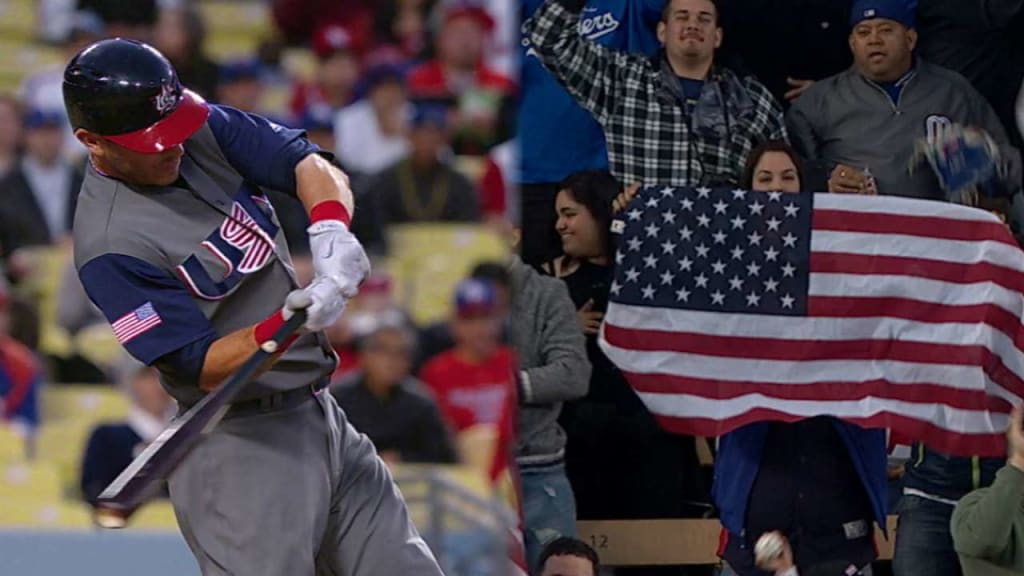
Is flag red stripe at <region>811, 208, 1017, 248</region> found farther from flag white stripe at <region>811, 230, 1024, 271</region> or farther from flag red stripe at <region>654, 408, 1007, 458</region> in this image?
flag red stripe at <region>654, 408, 1007, 458</region>

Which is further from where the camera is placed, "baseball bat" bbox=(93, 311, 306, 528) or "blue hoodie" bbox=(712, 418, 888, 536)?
"blue hoodie" bbox=(712, 418, 888, 536)

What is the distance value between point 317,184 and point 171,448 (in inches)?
19.2

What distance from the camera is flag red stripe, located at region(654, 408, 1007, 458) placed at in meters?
3.01

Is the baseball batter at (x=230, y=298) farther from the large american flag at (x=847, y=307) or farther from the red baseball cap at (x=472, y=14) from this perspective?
the red baseball cap at (x=472, y=14)

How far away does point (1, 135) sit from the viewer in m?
6.79

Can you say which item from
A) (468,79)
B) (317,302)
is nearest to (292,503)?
(317,302)

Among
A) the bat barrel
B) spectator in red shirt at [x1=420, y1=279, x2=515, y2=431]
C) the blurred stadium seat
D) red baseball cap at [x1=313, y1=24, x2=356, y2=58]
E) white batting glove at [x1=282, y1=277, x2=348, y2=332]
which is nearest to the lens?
white batting glove at [x1=282, y1=277, x2=348, y2=332]

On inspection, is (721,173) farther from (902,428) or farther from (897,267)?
(902,428)

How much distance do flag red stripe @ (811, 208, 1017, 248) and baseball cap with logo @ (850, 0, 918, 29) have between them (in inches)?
14.8

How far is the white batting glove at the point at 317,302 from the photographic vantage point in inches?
92.7

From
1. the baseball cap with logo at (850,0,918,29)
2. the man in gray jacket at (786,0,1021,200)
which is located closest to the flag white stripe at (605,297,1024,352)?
the man in gray jacket at (786,0,1021,200)

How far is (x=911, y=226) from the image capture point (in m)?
3.02

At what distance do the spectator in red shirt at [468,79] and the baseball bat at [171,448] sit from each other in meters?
5.09

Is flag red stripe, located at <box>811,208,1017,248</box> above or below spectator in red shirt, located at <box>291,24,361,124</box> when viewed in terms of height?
above
